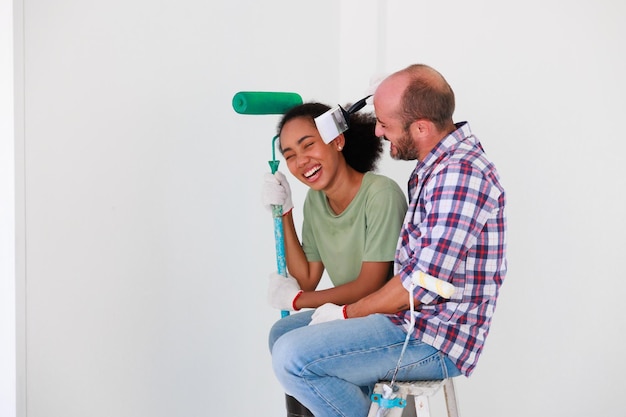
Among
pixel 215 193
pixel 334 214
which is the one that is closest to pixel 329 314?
pixel 334 214

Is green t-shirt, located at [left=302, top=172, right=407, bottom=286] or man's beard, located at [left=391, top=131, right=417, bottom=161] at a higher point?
man's beard, located at [left=391, top=131, right=417, bottom=161]

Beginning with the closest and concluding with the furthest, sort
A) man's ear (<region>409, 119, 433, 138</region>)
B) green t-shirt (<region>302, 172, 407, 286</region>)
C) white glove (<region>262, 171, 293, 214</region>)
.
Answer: man's ear (<region>409, 119, 433, 138</region>) < green t-shirt (<region>302, 172, 407, 286</region>) < white glove (<region>262, 171, 293, 214</region>)

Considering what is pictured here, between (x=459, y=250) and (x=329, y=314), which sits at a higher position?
(x=459, y=250)

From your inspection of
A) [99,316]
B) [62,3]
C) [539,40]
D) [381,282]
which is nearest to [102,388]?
[99,316]

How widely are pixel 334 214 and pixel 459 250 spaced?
54 cm

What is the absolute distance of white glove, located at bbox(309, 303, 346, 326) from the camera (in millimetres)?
1959

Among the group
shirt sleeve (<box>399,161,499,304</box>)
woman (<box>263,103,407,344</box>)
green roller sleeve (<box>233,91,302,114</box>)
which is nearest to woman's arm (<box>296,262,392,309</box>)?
woman (<box>263,103,407,344</box>)

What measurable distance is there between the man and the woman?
0.58 feet

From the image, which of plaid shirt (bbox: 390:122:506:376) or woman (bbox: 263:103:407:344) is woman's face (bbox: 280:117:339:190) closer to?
woman (bbox: 263:103:407:344)

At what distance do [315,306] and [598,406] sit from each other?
3.21 feet

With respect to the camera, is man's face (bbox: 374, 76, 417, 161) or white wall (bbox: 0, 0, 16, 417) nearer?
man's face (bbox: 374, 76, 417, 161)

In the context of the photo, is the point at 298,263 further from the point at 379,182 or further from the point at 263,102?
the point at 263,102

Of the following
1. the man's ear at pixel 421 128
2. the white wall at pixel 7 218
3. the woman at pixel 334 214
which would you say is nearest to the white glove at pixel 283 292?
the woman at pixel 334 214

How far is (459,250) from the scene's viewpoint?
5.83 feet
